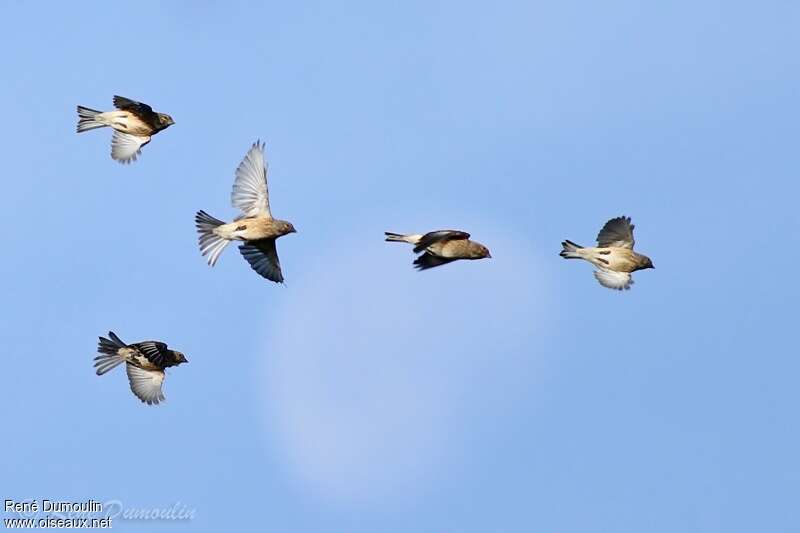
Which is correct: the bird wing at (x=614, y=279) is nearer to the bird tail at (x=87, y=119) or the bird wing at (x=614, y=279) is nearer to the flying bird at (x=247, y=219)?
the flying bird at (x=247, y=219)

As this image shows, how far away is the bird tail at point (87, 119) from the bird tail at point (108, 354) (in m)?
4.50

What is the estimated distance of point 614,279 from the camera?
41.3m

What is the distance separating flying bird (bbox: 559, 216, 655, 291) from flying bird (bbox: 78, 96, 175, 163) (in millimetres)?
8978

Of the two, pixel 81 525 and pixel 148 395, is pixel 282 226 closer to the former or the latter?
pixel 148 395

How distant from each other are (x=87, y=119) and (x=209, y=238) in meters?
4.20

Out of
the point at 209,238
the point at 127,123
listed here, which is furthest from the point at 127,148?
the point at 209,238

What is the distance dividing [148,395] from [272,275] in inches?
141

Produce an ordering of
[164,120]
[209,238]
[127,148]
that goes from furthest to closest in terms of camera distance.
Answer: [164,120]
[127,148]
[209,238]

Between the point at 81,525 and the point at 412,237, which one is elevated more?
the point at 412,237

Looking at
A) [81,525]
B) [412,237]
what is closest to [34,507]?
[81,525]

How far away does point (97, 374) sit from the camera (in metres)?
39.9

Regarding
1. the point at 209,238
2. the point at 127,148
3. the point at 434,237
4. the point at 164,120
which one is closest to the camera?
the point at 434,237

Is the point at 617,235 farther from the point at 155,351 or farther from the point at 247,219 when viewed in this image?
the point at 155,351

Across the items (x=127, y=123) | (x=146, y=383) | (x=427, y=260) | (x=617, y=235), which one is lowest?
(x=146, y=383)
